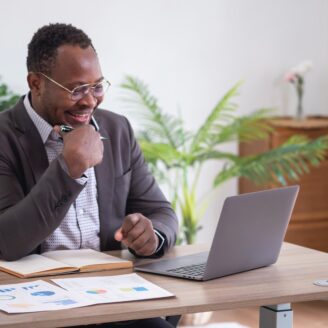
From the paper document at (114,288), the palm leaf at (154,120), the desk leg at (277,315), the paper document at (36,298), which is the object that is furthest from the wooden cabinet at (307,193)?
the paper document at (36,298)

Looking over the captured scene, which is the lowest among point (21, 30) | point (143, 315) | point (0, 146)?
point (143, 315)

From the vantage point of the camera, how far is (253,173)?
5.31 metres

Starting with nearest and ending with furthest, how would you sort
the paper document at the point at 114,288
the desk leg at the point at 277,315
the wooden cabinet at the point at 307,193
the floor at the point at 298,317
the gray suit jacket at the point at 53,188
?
the paper document at the point at 114,288 < the desk leg at the point at 277,315 < the gray suit jacket at the point at 53,188 < the floor at the point at 298,317 < the wooden cabinet at the point at 307,193

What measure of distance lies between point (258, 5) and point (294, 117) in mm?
881

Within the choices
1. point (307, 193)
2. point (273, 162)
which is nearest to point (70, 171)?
point (273, 162)

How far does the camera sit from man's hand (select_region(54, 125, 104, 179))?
2.60 meters

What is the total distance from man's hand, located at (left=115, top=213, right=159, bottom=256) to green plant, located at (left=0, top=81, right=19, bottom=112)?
8.06 feet

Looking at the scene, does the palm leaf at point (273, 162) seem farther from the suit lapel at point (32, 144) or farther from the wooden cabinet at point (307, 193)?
the suit lapel at point (32, 144)

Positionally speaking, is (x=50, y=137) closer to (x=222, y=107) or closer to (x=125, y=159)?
(x=125, y=159)

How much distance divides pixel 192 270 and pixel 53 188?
1.63 ft

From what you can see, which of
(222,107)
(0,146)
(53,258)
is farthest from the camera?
(222,107)

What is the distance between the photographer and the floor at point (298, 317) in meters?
4.89

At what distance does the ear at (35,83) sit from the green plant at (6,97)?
2.01 metres

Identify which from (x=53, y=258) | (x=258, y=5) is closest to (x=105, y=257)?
(x=53, y=258)
